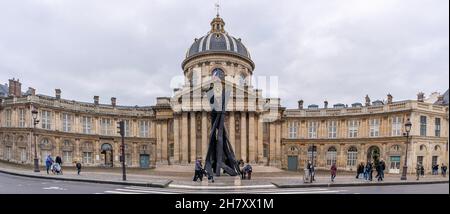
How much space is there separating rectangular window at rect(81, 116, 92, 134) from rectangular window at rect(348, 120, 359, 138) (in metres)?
39.9

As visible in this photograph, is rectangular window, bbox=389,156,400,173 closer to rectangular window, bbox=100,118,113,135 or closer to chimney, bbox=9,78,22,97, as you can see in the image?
rectangular window, bbox=100,118,113,135

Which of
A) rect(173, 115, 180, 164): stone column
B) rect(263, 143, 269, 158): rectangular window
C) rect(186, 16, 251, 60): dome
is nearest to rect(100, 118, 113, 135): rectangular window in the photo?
rect(173, 115, 180, 164): stone column

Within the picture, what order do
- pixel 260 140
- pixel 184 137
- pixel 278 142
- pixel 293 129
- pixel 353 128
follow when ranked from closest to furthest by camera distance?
pixel 184 137 → pixel 260 140 → pixel 353 128 → pixel 278 142 → pixel 293 129

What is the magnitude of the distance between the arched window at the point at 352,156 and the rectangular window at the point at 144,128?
3253cm

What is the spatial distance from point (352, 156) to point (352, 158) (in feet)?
0.97

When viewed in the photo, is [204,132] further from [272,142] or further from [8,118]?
[8,118]

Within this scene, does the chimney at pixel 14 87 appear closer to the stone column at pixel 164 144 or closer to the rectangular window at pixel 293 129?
the stone column at pixel 164 144

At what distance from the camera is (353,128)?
3725 cm

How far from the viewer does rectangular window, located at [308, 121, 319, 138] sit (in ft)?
132

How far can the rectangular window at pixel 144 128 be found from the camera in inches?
1662

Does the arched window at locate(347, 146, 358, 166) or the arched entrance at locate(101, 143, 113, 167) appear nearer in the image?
the arched window at locate(347, 146, 358, 166)

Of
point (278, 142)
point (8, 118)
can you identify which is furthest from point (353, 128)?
point (8, 118)
